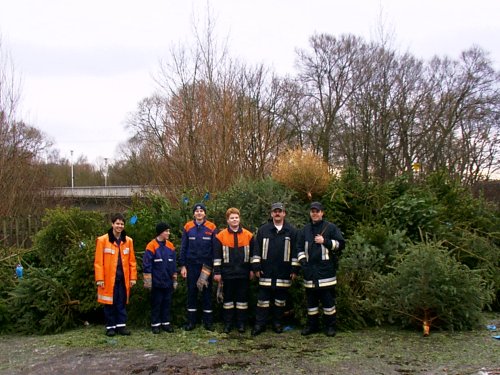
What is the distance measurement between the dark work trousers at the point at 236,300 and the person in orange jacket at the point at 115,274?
146 cm

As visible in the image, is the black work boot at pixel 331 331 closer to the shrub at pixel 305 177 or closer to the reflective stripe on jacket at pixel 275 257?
the reflective stripe on jacket at pixel 275 257

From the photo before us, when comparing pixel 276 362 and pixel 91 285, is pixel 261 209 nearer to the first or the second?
pixel 91 285

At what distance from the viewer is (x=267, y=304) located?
7.73 meters

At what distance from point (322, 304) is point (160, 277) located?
2.52 metres

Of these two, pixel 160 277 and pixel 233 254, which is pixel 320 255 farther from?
pixel 160 277

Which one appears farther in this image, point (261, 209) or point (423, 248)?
point (261, 209)

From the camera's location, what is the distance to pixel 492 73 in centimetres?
3419

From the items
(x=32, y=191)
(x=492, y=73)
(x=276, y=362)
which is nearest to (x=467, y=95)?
(x=492, y=73)

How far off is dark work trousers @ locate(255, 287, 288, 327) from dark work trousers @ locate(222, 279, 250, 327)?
0.71 feet

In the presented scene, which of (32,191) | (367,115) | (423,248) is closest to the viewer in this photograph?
(423,248)

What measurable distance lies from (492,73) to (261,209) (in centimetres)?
3030

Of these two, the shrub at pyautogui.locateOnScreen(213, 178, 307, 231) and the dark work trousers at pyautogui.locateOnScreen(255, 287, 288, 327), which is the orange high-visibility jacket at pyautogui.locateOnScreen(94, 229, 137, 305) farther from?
the shrub at pyautogui.locateOnScreen(213, 178, 307, 231)

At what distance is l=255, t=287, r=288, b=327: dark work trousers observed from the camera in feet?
25.2

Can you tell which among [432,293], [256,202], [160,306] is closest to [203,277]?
[160,306]
